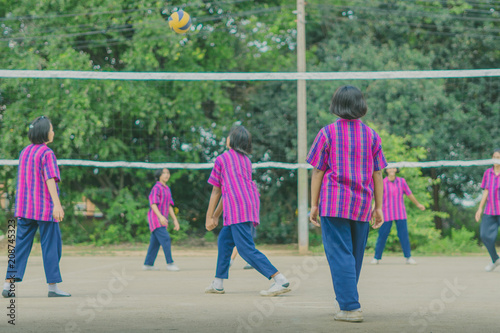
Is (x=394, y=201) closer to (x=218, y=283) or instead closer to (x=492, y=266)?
(x=492, y=266)

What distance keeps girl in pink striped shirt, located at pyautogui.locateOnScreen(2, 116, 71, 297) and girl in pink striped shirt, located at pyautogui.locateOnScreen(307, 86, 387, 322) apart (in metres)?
2.79

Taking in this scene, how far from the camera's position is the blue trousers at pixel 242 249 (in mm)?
7086

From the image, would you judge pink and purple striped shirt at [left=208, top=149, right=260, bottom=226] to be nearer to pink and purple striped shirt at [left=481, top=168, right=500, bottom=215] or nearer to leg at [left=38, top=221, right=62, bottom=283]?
leg at [left=38, top=221, right=62, bottom=283]

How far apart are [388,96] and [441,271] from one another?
30.1ft

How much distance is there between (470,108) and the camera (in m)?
19.6

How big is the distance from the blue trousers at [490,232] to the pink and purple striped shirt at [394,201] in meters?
1.61

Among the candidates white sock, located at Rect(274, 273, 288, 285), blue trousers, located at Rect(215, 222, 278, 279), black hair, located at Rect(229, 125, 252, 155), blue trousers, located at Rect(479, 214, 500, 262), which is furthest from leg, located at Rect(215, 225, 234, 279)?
blue trousers, located at Rect(479, 214, 500, 262)

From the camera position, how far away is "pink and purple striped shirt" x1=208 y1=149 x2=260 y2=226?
7.27 meters

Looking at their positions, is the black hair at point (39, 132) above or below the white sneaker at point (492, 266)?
above

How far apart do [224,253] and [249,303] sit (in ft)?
3.64

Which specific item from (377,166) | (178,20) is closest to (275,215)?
(178,20)

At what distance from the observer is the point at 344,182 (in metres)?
5.36

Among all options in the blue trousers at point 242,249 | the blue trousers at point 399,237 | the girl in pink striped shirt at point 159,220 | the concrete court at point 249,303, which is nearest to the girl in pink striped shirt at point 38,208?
the concrete court at point 249,303

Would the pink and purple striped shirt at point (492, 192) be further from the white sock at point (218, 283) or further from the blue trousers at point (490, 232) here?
the white sock at point (218, 283)
